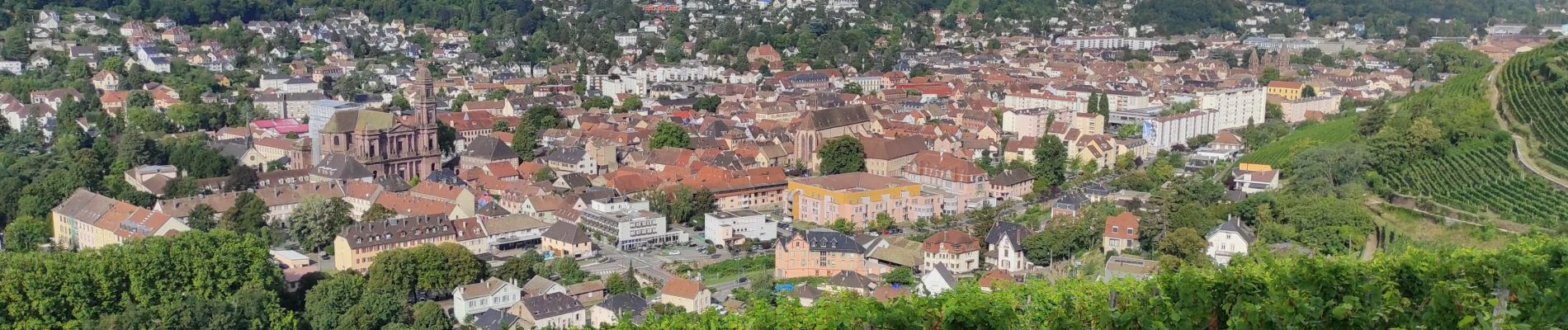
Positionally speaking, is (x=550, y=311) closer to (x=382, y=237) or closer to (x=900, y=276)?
(x=382, y=237)

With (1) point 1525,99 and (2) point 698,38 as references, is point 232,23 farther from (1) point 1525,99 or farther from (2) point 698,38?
(1) point 1525,99

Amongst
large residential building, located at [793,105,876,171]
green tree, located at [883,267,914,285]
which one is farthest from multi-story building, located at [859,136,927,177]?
green tree, located at [883,267,914,285]

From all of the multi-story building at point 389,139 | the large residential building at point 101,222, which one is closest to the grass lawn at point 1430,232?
the large residential building at point 101,222

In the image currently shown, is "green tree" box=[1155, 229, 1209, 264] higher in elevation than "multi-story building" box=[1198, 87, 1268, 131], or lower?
higher

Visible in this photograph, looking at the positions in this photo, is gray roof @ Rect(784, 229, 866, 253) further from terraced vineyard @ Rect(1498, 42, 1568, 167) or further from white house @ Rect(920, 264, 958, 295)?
terraced vineyard @ Rect(1498, 42, 1568, 167)

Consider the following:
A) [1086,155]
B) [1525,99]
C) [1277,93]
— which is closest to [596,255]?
[1086,155]

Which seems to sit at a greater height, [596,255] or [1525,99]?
[1525,99]

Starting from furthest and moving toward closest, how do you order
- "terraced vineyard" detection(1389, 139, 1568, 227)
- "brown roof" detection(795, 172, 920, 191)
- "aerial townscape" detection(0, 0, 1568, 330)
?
1. "brown roof" detection(795, 172, 920, 191)
2. "terraced vineyard" detection(1389, 139, 1568, 227)
3. "aerial townscape" detection(0, 0, 1568, 330)

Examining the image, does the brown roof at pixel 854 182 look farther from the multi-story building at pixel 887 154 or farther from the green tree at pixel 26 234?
the green tree at pixel 26 234
